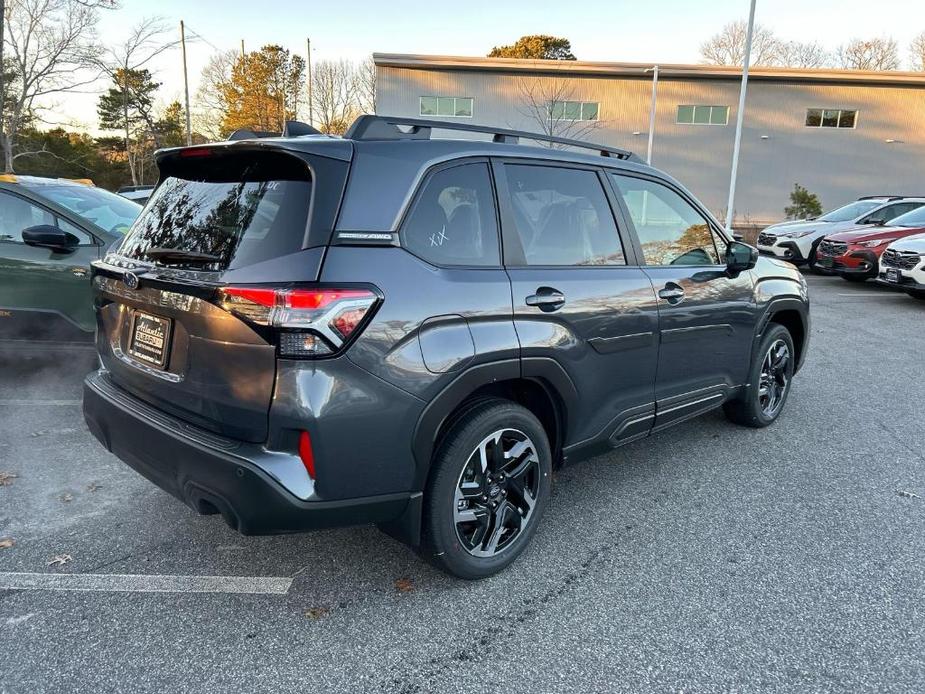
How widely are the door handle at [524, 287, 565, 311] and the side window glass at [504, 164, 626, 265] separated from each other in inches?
5.9

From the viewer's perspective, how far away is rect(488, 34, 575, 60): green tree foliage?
49.2 m

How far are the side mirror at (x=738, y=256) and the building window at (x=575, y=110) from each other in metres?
28.4

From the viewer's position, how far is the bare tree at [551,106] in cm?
3006

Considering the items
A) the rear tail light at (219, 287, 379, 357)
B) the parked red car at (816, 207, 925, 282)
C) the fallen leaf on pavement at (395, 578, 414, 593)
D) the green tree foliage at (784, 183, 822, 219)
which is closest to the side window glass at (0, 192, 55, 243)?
the rear tail light at (219, 287, 379, 357)

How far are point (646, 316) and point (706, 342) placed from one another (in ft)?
2.36

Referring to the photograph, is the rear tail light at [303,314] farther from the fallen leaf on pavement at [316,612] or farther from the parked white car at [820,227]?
the parked white car at [820,227]

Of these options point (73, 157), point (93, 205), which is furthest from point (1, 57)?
point (93, 205)

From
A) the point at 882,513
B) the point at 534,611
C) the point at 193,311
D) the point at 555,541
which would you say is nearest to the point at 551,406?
the point at 555,541

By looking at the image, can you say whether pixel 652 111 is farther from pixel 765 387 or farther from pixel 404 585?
pixel 404 585

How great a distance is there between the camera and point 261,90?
44812 mm

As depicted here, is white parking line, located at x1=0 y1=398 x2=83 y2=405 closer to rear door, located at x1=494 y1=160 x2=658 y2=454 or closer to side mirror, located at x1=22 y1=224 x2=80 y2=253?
side mirror, located at x1=22 y1=224 x2=80 y2=253

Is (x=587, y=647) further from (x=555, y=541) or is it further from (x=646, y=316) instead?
(x=646, y=316)

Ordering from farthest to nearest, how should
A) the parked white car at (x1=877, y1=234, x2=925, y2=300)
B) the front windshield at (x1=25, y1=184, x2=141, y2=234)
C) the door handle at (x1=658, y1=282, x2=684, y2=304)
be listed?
the parked white car at (x1=877, y1=234, x2=925, y2=300), the front windshield at (x1=25, y1=184, x2=141, y2=234), the door handle at (x1=658, y1=282, x2=684, y2=304)

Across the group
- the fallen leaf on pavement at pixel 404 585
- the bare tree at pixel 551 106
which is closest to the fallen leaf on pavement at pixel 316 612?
the fallen leaf on pavement at pixel 404 585
